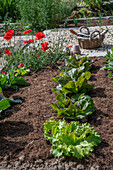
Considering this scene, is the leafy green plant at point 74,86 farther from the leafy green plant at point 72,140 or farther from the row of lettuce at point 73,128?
the leafy green plant at point 72,140

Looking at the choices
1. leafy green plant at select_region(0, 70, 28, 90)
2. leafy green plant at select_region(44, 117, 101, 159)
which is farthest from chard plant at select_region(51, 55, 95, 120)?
leafy green plant at select_region(0, 70, 28, 90)

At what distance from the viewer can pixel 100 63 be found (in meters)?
4.89

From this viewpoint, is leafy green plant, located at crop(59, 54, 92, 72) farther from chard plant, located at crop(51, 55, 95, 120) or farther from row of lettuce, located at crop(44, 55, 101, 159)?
row of lettuce, located at crop(44, 55, 101, 159)

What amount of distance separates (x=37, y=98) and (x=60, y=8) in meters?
7.23

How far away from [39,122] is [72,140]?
2.20 feet

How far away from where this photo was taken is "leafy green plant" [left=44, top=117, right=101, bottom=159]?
2383 mm

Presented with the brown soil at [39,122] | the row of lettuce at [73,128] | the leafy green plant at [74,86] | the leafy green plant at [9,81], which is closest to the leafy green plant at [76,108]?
the row of lettuce at [73,128]

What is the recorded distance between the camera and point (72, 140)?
8.20 feet

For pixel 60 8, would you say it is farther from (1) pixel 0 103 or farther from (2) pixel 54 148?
(2) pixel 54 148

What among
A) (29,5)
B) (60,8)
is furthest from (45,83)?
(60,8)

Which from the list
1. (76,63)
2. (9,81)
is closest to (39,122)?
(9,81)

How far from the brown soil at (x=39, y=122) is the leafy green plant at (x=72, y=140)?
0.08 metres

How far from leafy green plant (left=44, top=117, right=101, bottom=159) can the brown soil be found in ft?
0.26

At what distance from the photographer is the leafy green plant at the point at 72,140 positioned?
2383mm
